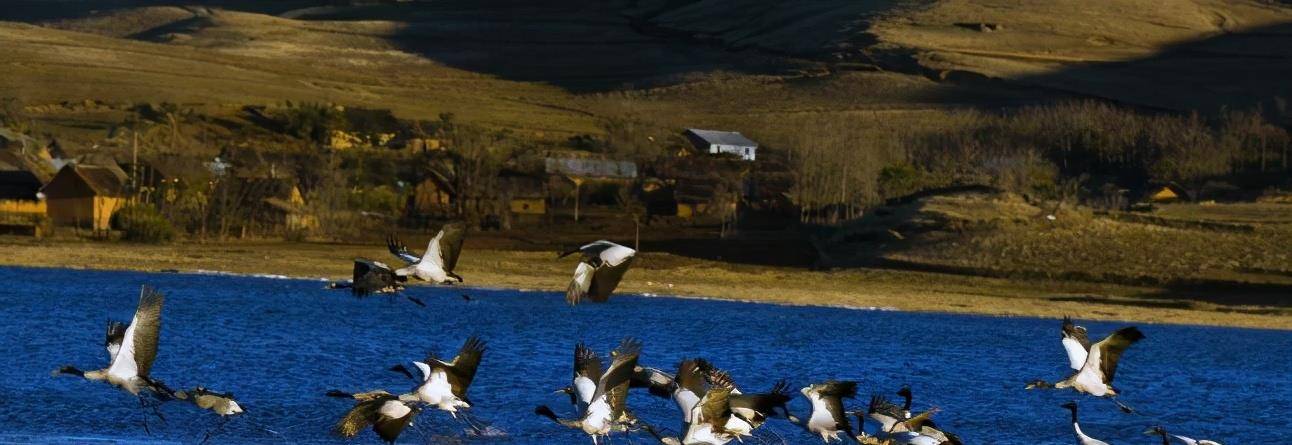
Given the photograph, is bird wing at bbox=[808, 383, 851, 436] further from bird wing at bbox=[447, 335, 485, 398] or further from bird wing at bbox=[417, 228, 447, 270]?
bird wing at bbox=[417, 228, 447, 270]

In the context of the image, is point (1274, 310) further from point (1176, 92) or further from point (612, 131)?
point (1176, 92)

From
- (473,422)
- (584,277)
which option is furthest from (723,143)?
(584,277)

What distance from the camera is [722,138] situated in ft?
337

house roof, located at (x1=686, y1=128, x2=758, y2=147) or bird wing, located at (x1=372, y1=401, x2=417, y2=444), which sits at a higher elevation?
bird wing, located at (x1=372, y1=401, x2=417, y2=444)

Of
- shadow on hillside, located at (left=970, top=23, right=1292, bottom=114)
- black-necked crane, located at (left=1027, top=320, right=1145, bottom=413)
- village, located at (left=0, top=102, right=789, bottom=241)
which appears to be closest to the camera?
black-necked crane, located at (left=1027, top=320, right=1145, bottom=413)

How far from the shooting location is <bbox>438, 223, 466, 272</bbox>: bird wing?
20.5m

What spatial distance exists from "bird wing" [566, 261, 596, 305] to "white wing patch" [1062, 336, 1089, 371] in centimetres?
518

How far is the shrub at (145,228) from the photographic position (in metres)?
58.7

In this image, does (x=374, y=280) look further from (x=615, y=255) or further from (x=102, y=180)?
(x=102, y=180)

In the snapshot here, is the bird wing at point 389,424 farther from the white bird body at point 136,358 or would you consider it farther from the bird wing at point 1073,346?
the bird wing at point 1073,346

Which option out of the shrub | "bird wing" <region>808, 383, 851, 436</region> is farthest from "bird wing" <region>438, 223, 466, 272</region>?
the shrub

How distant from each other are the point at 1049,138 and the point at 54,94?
165 ft

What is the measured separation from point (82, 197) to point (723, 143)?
42.8 metres

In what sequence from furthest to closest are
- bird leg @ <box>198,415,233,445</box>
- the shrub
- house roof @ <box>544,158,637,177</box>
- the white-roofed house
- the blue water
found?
1. the white-roofed house
2. house roof @ <box>544,158,637,177</box>
3. the shrub
4. the blue water
5. bird leg @ <box>198,415,233,445</box>
